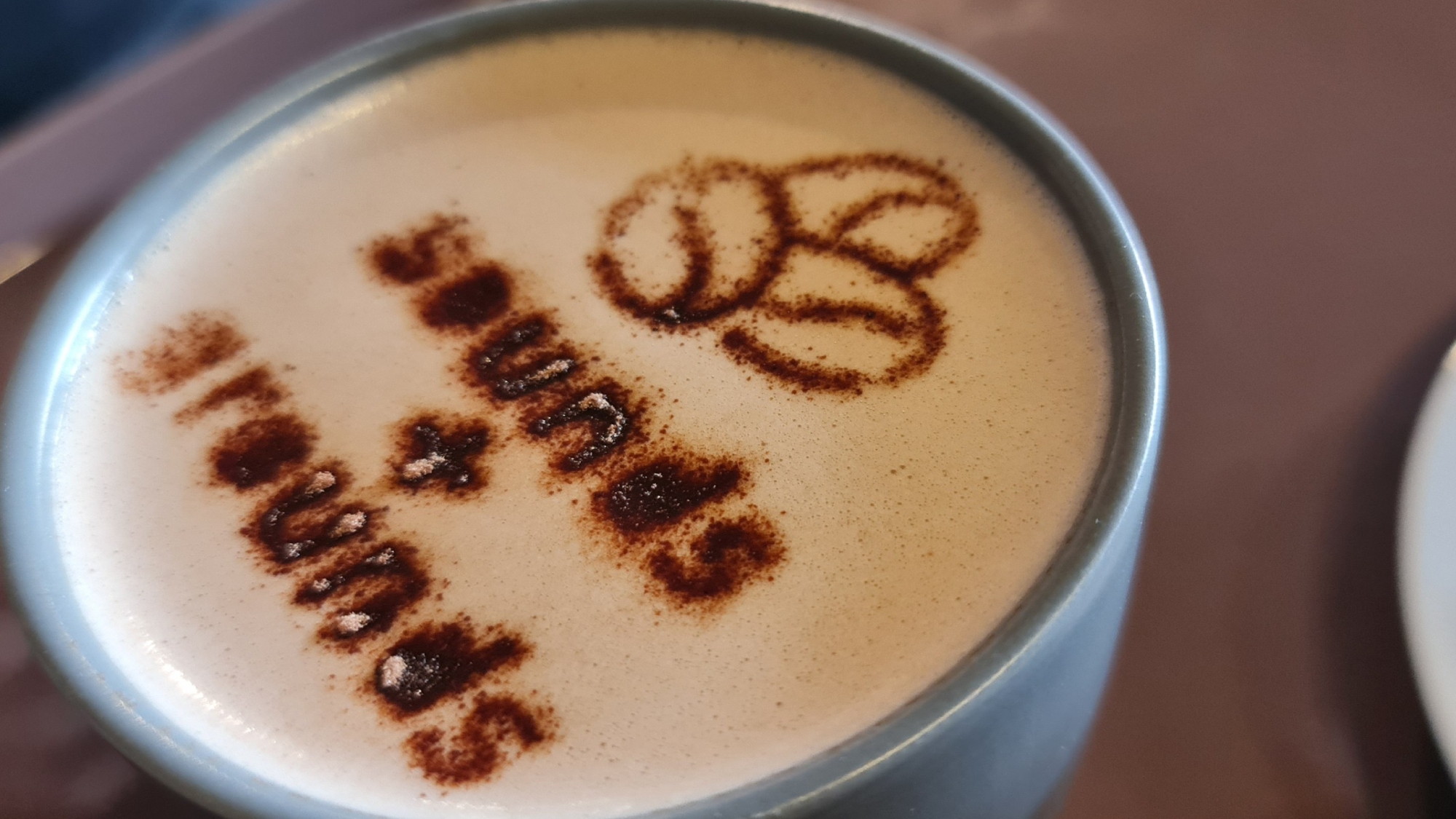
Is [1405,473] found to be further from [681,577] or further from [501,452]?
[501,452]

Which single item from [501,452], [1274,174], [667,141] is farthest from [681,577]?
[1274,174]

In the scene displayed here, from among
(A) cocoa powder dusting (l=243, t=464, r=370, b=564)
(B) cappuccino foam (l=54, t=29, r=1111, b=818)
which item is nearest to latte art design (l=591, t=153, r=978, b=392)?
(B) cappuccino foam (l=54, t=29, r=1111, b=818)

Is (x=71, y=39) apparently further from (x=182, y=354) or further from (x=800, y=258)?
(x=800, y=258)

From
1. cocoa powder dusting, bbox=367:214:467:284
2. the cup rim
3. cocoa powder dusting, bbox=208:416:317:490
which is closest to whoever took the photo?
the cup rim

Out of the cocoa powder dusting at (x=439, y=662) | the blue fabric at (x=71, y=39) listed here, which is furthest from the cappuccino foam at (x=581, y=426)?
the blue fabric at (x=71, y=39)

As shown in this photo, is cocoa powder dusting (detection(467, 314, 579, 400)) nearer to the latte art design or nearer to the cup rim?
the latte art design

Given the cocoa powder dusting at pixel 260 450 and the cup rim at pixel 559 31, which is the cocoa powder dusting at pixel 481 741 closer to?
the cup rim at pixel 559 31
